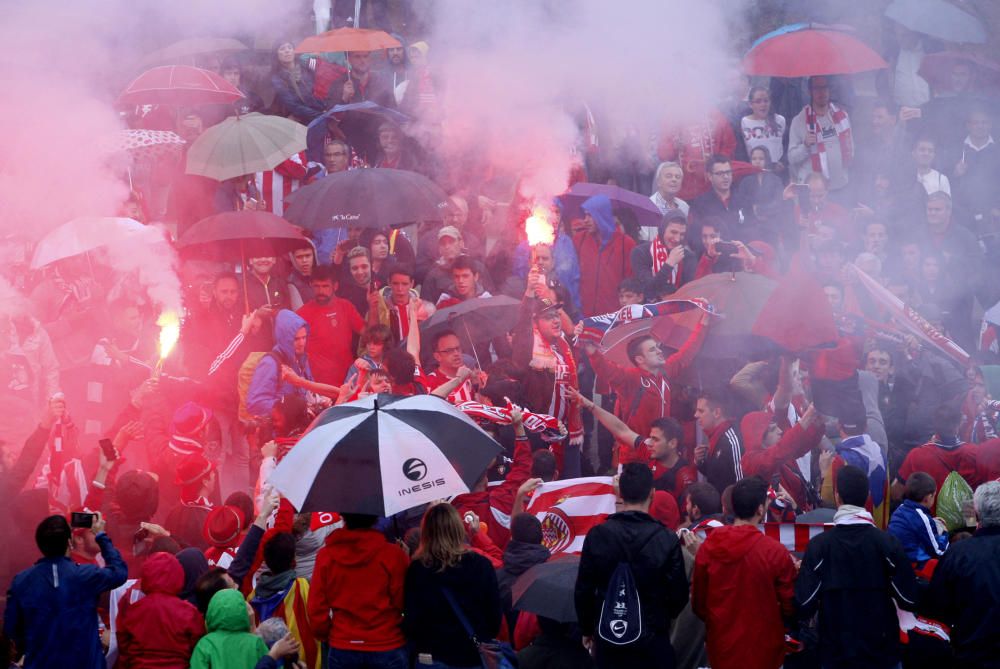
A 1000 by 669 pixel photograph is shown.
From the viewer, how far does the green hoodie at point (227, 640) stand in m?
4.84

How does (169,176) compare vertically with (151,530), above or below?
above

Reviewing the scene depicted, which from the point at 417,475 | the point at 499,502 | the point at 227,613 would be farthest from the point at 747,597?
the point at 227,613

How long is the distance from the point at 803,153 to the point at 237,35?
4775 mm

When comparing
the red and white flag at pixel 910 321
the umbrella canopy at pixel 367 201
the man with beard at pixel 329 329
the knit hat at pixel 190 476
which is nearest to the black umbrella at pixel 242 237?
the umbrella canopy at pixel 367 201

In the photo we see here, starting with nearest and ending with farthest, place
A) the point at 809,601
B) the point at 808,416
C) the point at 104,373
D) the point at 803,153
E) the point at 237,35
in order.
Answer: the point at 809,601 → the point at 808,416 → the point at 104,373 → the point at 803,153 → the point at 237,35

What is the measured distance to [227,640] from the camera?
4855mm

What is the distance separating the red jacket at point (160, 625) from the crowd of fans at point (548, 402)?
0.04ft

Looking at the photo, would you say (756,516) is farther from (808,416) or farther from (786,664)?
(808,416)

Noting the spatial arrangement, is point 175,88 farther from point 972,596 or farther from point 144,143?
point 972,596

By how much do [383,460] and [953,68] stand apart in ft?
26.1

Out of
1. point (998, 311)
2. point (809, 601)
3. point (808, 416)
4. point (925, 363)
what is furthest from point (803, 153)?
point (809, 601)

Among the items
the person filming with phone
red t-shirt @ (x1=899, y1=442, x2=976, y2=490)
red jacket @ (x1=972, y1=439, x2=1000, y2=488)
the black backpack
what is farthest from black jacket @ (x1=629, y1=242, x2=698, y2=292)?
the person filming with phone

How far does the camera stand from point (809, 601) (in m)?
4.93

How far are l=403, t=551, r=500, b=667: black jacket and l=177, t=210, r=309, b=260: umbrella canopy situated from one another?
13.2 ft
